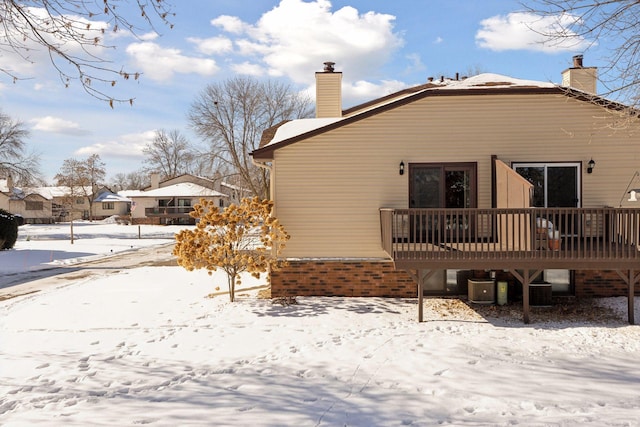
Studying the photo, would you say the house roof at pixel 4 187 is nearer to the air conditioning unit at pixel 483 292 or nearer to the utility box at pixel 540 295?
the air conditioning unit at pixel 483 292

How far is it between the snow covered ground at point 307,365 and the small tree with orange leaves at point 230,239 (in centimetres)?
99

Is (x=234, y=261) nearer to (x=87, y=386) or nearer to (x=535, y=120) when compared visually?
(x=87, y=386)

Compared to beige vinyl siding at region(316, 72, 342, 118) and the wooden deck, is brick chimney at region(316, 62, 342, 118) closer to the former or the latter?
beige vinyl siding at region(316, 72, 342, 118)

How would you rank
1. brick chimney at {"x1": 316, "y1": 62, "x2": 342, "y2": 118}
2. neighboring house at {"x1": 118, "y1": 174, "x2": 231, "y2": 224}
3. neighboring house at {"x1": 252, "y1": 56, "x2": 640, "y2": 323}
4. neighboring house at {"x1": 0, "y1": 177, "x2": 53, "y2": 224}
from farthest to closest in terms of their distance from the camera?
neighboring house at {"x1": 0, "y1": 177, "x2": 53, "y2": 224} < neighboring house at {"x1": 118, "y1": 174, "x2": 231, "y2": 224} < brick chimney at {"x1": 316, "y1": 62, "x2": 342, "y2": 118} < neighboring house at {"x1": 252, "y1": 56, "x2": 640, "y2": 323}

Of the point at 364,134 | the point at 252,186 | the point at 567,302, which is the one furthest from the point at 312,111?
the point at 567,302

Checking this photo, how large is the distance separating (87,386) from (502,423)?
5251 mm

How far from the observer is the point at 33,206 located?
2457 inches

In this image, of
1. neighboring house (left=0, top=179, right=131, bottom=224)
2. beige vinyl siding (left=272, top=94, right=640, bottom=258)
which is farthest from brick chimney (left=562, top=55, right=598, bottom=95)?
neighboring house (left=0, top=179, right=131, bottom=224)

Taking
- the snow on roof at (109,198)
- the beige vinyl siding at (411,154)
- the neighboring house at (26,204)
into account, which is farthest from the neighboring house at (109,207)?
the beige vinyl siding at (411,154)

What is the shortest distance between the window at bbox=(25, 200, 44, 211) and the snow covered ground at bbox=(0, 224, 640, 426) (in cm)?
6136

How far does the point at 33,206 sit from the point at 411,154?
221 ft

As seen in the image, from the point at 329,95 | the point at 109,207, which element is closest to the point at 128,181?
the point at 109,207

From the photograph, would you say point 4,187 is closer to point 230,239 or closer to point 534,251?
point 230,239

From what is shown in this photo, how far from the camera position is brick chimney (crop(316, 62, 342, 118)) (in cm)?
1514
